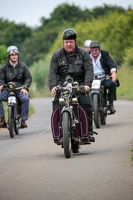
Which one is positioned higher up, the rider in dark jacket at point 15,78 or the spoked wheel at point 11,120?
the rider in dark jacket at point 15,78

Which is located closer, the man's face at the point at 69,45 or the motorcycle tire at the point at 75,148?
the man's face at the point at 69,45

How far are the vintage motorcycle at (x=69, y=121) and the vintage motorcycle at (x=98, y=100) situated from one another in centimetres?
448

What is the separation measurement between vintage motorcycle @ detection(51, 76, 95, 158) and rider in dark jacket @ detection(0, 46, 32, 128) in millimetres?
4684

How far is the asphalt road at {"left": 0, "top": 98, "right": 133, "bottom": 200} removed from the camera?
7266mm

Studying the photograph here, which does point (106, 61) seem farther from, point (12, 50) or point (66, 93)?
point (66, 93)

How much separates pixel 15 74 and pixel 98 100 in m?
2.04

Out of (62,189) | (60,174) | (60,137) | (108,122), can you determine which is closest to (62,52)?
(60,137)

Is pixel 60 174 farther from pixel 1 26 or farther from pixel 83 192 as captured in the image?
pixel 1 26

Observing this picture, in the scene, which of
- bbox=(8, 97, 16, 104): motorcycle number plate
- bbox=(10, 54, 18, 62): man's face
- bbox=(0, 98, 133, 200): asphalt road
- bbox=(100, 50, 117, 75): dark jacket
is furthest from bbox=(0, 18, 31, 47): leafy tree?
bbox=(0, 98, 133, 200): asphalt road

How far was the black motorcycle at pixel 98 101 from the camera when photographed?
15.4m

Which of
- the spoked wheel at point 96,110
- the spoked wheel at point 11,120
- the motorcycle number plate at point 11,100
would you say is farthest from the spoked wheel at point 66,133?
the spoked wheel at point 96,110

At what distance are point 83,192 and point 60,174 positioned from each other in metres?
1.35

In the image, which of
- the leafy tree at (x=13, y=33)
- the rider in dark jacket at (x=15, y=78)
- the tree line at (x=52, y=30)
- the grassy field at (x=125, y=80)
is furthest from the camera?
the leafy tree at (x=13, y=33)

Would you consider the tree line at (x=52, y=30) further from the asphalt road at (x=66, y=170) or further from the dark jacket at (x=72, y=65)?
the dark jacket at (x=72, y=65)
